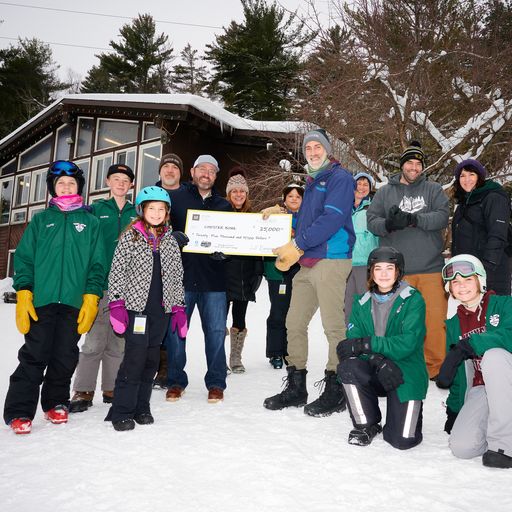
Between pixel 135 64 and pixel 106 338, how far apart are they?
114 ft

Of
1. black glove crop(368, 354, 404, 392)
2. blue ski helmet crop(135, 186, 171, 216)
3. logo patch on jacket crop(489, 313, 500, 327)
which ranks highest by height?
blue ski helmet crop(135, 186, 171, 216)

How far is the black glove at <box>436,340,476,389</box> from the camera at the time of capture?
3158 millimetres

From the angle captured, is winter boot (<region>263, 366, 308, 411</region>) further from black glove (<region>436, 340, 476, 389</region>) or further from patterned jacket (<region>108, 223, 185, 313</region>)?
black glove (<region>436, 340, 476, 389</region>)

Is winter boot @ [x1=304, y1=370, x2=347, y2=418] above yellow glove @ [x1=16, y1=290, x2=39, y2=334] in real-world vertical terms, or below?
below

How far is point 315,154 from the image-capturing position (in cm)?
434

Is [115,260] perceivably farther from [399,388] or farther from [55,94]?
[55,94]

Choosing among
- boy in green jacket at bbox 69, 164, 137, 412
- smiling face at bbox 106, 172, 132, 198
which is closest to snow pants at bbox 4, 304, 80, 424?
boy in green jacket at bbox 69, 164, 137, 412

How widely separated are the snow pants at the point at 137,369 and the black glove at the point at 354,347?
146 cm

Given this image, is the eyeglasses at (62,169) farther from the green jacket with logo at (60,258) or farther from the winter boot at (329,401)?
the winter boot at (329,401)

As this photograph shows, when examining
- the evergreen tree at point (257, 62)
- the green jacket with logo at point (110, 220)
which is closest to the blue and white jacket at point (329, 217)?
the green jacket with logo at point (110, 220)

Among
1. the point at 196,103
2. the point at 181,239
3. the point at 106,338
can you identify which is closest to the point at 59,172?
the point at 181,239

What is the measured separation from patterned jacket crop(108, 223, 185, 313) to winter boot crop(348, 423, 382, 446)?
1.71m

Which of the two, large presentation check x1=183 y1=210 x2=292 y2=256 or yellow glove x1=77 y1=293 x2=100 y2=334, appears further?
large presentation check x1=183 y1=210 x2=292 y2=256

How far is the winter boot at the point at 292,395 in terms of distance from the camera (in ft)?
13.5
